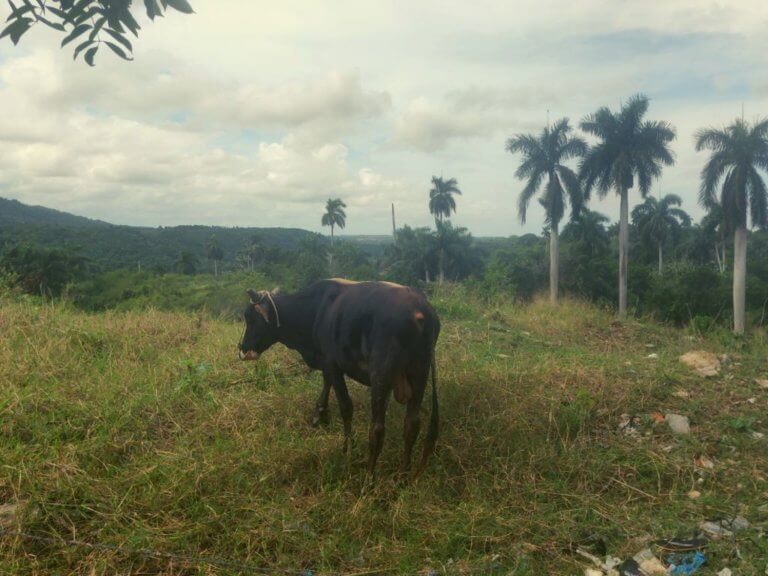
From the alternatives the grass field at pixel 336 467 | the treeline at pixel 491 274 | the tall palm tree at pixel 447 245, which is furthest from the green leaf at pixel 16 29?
the tall palm tree at pixel 447 245

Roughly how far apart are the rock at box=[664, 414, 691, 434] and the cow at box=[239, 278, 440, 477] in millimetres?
2357

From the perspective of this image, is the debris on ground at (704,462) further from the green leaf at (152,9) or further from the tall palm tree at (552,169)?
the tall palm tree at (552,169)

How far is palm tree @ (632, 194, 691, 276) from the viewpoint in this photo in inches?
2016

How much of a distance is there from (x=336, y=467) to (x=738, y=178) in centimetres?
2758

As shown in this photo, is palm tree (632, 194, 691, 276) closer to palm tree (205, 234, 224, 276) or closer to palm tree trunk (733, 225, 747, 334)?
palm tree trunk (733, 225, 747, 334)

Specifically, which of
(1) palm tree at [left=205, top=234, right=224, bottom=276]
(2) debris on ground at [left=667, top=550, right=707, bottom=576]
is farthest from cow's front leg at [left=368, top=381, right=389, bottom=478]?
(1) palm tree at [left=205, top=234, right=224, bottom=276]

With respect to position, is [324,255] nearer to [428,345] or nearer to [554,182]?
[554,182]

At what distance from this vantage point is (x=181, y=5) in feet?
8.82

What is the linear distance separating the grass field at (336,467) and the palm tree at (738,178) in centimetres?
2285

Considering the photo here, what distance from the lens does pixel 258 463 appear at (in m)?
4.21

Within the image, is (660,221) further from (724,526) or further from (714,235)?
A: (724,526)

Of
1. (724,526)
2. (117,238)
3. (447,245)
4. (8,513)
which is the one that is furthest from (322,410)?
(117,238)

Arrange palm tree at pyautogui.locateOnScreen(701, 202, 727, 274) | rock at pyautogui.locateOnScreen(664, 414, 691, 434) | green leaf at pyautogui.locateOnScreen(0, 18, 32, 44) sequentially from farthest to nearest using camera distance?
palm tree at pyautogui.locateOnScreen(701, 202, 727, 274) < rock at pyautogui.locateOnScreen(664, 414, 691, 434) < green leaf at pyautogui.locateOnScreen(0, 18, 32, 44)

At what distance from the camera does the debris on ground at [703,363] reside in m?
6.86
